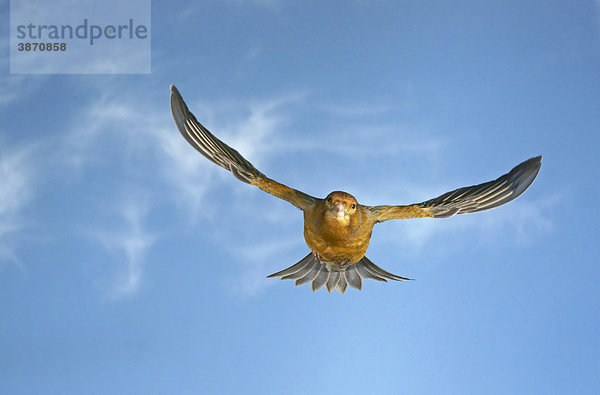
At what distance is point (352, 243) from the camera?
30.9ft

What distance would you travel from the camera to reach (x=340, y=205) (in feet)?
29.2

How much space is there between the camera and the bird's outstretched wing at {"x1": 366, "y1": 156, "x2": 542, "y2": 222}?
9945mm

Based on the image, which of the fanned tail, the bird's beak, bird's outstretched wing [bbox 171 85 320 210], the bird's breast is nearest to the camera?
Answer: the bird's beak

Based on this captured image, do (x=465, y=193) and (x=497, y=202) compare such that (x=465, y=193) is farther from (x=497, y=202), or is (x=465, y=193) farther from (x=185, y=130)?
(x=185, y=130)

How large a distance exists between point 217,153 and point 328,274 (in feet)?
10.1

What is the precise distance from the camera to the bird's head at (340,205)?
8.92 m

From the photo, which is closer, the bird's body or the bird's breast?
the bird's body

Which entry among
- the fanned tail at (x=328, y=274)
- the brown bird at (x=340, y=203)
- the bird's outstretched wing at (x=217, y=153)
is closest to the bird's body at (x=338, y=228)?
the brown bird at (x=340, y=203)

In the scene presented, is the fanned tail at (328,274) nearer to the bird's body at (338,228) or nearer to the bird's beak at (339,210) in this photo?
the bird's body at (338,228)

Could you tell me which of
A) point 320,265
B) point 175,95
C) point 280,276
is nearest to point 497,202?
point 320,265

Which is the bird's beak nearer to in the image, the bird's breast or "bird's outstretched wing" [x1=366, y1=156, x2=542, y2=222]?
the bird's breast

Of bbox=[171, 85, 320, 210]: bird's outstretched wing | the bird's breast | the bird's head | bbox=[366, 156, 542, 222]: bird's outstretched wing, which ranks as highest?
bbox=[171, 85, 320, 210]: bird's outstretched wing

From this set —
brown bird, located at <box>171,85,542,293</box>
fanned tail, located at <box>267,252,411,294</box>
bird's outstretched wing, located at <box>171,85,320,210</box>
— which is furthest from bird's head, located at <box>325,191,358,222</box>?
fanned tail, located at <box>267,252,411,294</box>

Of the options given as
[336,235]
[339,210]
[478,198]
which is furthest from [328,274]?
[478,198]
